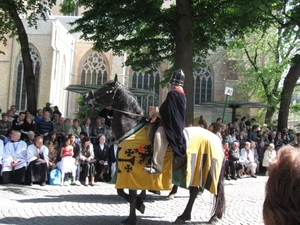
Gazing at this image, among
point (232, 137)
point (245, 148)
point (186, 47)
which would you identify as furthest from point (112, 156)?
point (245, 148)

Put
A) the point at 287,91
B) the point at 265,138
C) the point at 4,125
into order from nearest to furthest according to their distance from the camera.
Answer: the point at 4,125 → the point at 265,138 → the point at 287,91

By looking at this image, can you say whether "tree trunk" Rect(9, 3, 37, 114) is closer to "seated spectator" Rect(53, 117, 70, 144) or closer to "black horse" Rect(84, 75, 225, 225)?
"seated spectator" Rect(53, 117, 70, 144)

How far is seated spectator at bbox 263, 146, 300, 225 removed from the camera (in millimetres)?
1440

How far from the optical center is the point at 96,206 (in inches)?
341

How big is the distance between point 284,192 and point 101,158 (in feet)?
39.8

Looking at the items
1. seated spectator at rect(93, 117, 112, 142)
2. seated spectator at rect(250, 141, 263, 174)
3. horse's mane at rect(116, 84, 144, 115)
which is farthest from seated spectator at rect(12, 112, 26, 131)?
seated spectator at rect(250, 141, 263, 174)

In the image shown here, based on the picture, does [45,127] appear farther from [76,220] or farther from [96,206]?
[76,220]

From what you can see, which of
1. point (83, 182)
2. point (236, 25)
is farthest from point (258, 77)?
point (83, 182)

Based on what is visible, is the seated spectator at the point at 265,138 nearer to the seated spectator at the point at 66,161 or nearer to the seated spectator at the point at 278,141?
the seated spectator at the point at 278,141

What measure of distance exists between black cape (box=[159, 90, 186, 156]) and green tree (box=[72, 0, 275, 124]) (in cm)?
754

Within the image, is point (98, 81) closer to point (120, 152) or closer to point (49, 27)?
point (49, 27)

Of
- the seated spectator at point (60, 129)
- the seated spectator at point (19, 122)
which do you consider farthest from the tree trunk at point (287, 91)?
the seated spectator at point (19, 122)

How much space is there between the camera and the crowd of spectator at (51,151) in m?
12.0

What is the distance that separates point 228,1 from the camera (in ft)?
48.0
